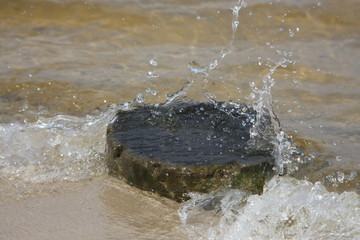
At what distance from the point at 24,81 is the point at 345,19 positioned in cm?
364

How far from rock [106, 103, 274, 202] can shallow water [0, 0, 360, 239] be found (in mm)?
102

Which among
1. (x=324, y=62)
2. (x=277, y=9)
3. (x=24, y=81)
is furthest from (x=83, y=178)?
(x=277, y=9)

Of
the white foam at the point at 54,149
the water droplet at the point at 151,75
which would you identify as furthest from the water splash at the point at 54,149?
the water droplet at the point at 151,75

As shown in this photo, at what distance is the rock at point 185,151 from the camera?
13.1 ft

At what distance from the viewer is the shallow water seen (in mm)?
3766

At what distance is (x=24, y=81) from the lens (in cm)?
659

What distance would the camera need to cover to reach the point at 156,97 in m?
6.19

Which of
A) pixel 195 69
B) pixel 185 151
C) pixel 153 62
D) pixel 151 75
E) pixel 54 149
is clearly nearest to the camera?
pixel 185 151

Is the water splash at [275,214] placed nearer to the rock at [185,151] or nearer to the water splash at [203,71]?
the rock at [185,151]

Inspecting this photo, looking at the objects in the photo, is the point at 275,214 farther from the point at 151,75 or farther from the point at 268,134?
the point at 151,75

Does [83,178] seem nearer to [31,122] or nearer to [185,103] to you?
[185,103]

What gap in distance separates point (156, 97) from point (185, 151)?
202 cm

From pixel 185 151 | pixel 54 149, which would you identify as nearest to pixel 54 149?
pixel 54 149

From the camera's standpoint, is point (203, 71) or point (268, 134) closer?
point (268, 134)
